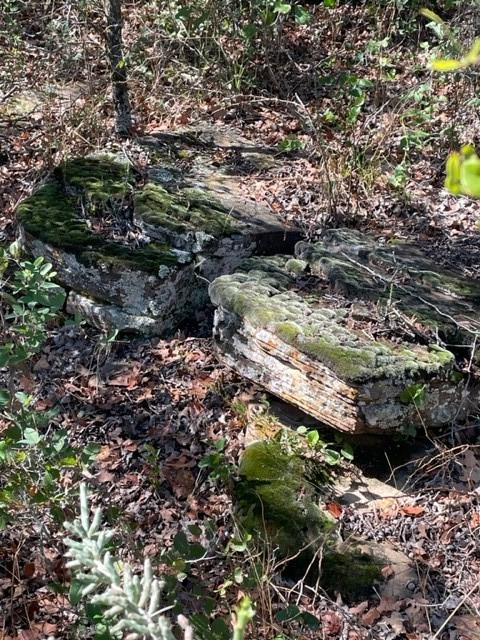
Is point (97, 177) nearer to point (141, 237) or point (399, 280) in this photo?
point (141, 237)

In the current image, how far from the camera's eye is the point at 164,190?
21.1 feet

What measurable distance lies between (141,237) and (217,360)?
1411mm

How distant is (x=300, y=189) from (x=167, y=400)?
2.67 meters

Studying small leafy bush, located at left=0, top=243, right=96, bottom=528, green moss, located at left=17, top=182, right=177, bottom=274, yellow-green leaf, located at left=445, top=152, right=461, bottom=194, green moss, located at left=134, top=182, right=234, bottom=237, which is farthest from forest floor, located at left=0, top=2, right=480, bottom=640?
yellow-green leaf, located at left=445, top=152, right=461, bottom=194

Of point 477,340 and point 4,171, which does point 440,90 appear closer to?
point 477,340

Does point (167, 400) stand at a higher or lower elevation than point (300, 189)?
lower

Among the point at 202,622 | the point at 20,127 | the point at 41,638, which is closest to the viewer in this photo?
the point at 202,622

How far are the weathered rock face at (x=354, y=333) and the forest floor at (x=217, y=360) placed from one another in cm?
31

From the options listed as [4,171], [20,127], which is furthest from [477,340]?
[20,127]

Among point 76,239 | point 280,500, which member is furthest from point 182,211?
point 280,500

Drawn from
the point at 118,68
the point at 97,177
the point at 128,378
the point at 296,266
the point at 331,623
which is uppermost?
the point at 118,68

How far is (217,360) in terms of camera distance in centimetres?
538

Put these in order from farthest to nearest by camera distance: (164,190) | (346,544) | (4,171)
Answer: (4,171)
(164,190)
(346,544)

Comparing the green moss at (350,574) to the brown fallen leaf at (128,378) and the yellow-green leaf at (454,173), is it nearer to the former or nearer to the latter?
the brown fallen leaf at (128,378)
